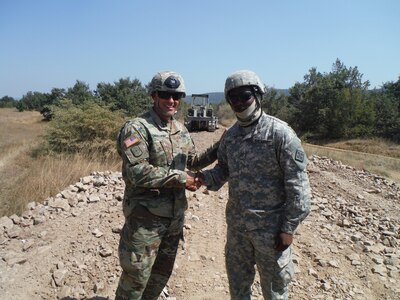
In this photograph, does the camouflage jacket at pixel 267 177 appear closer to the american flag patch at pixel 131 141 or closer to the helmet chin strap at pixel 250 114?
the helmet chin strap at pixel 250 114

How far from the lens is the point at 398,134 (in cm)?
2194

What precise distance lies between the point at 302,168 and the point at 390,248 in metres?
3.31

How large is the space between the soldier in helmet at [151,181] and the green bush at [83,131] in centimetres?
635

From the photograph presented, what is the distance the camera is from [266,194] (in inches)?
87.9

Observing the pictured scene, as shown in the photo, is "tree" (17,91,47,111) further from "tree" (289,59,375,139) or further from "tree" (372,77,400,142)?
"tree" (372,77,400,142)

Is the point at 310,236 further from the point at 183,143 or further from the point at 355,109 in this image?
the point at 355,109

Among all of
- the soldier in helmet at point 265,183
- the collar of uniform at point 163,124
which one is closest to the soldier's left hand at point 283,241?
the soldier in helmet at point 265,183

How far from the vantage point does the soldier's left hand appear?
6.98 ft

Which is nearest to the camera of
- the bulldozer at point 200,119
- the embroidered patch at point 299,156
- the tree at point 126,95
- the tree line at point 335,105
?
the embroidered patch at point 299,156

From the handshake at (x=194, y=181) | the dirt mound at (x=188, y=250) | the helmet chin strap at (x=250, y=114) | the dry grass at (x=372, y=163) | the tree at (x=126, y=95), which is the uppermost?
the tree at (x=126, y=95)

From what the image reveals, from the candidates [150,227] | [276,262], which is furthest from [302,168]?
[150,227]

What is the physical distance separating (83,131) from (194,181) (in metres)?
7.58

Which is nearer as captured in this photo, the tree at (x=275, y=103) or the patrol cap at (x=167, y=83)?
the patrol cap at (x=167, y=83)

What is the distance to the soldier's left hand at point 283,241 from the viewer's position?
2.13m
